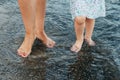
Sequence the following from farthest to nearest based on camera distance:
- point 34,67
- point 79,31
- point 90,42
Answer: point 90,42
point 79,31
point 34,67

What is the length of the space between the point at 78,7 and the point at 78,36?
0.43m

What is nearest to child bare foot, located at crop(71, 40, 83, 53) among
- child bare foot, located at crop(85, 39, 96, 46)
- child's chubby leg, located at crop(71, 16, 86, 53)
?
child's chubby leg, located at crop(71, 16, 86, 53)

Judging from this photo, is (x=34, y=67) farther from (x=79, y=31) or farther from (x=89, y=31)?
(x=89, y=31)

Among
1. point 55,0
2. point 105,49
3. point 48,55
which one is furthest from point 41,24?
point 55,0

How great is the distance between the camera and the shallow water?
10.5 ft

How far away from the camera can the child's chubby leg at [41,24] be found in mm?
3539

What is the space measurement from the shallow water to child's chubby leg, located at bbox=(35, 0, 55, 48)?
0.24 feet

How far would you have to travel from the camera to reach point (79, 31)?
11.5 feet

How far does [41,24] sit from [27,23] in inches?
12.4

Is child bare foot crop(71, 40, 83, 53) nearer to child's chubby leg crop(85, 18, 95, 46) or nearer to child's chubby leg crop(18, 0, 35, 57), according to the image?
child's chubby leg crop(85, 18, 95, 46)

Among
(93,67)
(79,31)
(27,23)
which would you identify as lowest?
(93,67)

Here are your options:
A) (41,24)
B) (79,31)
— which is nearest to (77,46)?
(79,31)

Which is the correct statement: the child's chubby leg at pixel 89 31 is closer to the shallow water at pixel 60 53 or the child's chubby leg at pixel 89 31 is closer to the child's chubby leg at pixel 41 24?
the shallow water at pixel 60 53

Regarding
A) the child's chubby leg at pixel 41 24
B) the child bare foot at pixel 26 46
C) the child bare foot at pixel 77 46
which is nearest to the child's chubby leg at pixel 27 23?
the child bare foot at pixel 26 46
